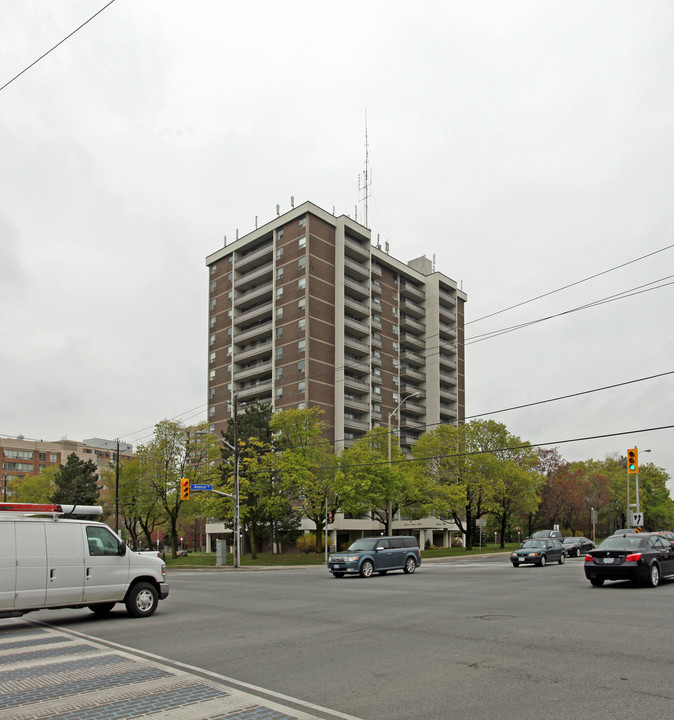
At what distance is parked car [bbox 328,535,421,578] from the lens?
27489mm

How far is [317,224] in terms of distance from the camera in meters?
75.9

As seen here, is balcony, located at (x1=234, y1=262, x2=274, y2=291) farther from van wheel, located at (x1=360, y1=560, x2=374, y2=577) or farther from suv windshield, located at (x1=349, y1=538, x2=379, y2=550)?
van wheel, located at (x1=360, y1=560, x2=374, y2=577)

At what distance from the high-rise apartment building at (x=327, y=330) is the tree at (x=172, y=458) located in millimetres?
13772

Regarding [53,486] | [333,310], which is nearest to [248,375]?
[333,310]

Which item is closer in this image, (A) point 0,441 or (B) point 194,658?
(B) point 194,658

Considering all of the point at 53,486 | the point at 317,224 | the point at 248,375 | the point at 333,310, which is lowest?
the point at 53,486

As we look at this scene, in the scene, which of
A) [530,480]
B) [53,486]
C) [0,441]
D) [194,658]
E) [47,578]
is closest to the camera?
[194,658]

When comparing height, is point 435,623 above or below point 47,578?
below

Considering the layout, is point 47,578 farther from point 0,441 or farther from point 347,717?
point 0,441

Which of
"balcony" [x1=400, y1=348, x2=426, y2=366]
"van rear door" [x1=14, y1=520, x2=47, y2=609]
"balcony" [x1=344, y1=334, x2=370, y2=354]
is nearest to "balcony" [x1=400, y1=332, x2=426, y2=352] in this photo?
"balcony" [x1=400, y1=348, x2=426, y2=366]

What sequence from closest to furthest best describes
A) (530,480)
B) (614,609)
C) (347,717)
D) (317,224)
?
(347,717), (614,609), (530,480), (317,224)

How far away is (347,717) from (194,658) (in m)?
3.60

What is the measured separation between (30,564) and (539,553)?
2793 cm

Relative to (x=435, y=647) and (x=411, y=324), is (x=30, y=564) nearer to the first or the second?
(x=435, y=647)
